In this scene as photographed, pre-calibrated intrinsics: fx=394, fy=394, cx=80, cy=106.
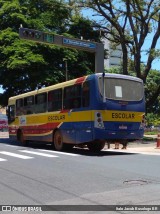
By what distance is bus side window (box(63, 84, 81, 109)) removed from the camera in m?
17.5

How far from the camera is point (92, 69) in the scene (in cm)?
3722

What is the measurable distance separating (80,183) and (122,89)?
8361mm

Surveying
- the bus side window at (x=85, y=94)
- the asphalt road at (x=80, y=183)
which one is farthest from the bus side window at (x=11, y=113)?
the asphalt road at (x=80, y=183)

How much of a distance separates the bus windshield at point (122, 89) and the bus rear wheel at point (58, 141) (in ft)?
12.3

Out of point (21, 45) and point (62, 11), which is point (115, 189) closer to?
point (21, 45)

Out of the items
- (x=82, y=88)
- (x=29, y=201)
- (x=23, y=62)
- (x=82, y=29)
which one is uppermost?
(x=82, y=29)

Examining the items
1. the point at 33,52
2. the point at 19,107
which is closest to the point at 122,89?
the point at 19,107

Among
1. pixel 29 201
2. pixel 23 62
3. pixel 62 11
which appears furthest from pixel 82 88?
pixel 62 11

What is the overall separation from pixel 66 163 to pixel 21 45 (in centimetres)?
2099

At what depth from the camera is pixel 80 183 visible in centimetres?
935

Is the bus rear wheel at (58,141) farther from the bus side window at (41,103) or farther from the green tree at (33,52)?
the green tree at (33,52)

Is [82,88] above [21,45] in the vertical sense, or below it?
below

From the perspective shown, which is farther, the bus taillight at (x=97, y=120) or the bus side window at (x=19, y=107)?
the bus side window at (x=19, y=107)

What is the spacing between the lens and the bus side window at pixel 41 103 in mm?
20859
